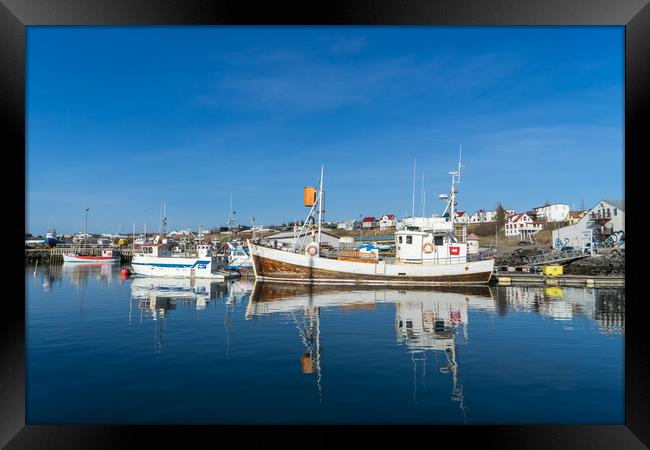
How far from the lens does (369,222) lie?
85500mm

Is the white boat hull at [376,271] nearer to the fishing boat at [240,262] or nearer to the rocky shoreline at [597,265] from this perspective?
the rocky shoreline at [597,265]

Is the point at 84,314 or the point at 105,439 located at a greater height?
the point at 105,439

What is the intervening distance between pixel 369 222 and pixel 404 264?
61.6 m

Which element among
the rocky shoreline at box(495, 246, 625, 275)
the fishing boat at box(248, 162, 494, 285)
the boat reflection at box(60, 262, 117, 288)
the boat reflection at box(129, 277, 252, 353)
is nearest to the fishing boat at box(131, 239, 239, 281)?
the boat reflection at box(129, 277, 252, 353)

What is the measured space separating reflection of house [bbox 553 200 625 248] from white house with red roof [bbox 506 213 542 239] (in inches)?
776

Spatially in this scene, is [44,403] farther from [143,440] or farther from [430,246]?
[430,246]

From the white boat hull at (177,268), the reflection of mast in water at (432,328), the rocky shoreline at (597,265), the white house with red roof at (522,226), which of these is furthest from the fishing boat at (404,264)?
the white house with red roof at (522,226)

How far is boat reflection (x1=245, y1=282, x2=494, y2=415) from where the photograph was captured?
809 cm

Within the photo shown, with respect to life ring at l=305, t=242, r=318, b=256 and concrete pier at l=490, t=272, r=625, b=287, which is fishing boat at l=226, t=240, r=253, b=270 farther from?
concrete pier at l=490, t=272, r=625, b=287

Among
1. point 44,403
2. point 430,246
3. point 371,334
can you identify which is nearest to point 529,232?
point 430,246

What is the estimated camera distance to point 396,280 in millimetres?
23609

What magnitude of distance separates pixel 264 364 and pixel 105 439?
4300 millimetres

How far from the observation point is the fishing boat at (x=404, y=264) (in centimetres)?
2362

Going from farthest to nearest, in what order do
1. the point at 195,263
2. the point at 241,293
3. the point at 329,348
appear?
the point at 195,263
the point at 241,293
the point at 329,348
